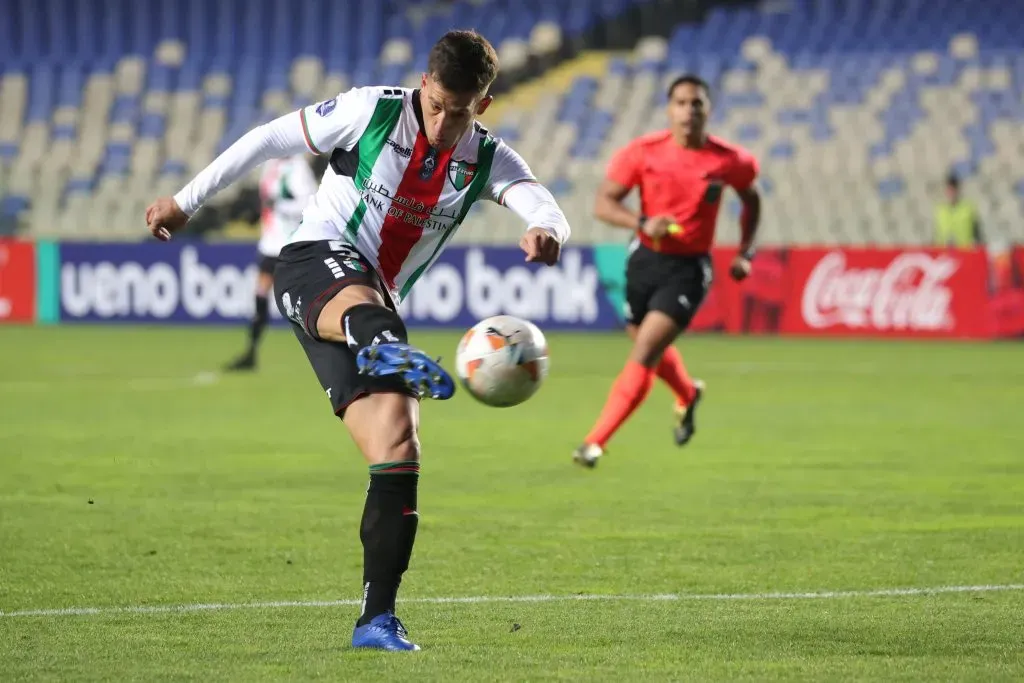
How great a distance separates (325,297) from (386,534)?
768mm

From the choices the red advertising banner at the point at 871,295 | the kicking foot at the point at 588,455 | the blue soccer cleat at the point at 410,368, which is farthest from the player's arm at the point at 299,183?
the blue soccer cleat at the point at 410,368

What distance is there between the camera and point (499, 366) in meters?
5.40

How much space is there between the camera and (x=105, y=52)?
3309 cm

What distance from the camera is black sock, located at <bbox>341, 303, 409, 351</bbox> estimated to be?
16.7 ft

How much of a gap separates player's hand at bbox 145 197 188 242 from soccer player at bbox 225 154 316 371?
10.7 meters

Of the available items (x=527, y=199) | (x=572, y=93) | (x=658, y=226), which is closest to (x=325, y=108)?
(x=527, y=199)

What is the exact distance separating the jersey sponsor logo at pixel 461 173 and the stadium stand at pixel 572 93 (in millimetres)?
18448

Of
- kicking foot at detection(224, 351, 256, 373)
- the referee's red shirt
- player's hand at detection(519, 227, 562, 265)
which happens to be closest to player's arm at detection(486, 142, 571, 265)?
player's hand at detection(519, 227, 562, 265)

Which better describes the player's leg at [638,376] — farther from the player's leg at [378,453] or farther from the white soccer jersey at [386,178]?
the player's leg at [378,453]

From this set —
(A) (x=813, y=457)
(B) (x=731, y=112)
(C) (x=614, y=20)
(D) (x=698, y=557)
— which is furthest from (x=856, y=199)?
(D) (x=698, y=557)

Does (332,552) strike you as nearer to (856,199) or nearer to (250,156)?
(250,156)

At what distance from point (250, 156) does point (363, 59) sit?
26.5m

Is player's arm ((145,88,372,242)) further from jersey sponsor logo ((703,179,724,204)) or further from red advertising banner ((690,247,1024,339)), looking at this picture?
red advertising banner ((690,247,1024,339))

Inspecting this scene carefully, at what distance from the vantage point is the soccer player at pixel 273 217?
16297mm
